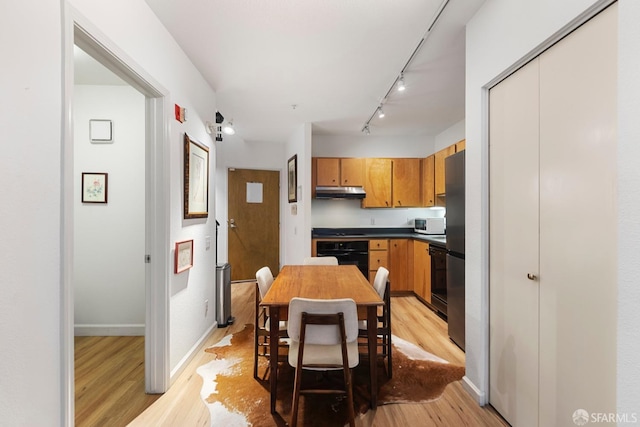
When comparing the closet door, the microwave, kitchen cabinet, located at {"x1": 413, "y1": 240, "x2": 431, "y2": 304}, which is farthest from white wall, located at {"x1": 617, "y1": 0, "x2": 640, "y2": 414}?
the microwave

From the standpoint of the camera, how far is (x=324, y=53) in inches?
92.0

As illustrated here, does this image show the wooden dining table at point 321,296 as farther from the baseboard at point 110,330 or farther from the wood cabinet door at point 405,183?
the wood cabinet door at point 405,183

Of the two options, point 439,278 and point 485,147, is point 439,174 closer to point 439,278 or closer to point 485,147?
point 439,278

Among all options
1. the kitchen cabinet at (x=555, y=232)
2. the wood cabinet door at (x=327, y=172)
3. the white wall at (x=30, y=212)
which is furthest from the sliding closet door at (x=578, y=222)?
the wood cabinet door at (x=327, y=172)

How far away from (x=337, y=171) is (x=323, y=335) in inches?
135

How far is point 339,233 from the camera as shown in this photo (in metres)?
4.82

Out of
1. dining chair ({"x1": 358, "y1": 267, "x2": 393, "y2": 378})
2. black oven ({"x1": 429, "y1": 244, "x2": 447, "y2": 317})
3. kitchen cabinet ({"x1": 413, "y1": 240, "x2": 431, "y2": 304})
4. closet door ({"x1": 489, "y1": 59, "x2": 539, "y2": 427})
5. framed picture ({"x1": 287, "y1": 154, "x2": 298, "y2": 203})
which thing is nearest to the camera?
closet door ({"x1": 489, "y1": 59, "x2": 539, "y2": 427})

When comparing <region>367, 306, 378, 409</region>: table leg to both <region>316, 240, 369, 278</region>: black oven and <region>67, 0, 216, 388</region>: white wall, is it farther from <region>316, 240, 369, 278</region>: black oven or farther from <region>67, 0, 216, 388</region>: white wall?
<region>316, 240, 369, 278</region>: black oven

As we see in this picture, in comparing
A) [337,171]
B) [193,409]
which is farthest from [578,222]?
[337,171]

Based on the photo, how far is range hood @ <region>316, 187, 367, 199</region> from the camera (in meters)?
4.52

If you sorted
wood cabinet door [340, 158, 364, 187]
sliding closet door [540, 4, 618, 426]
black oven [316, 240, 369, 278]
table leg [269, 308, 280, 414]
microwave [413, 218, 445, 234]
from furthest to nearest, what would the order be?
wood cabinet door [340, 158, 364, 187], black oven [316, 240, 369, 278], microwave [413, 218, 445, 234], table leg [269, 308, 280, 414], sliding closet door [540, 4, 618, 426]

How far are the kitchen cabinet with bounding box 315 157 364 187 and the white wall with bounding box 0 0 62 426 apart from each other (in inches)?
146

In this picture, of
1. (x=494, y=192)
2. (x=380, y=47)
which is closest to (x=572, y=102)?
(x=494, y=192)

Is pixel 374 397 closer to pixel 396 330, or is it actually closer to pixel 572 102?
pixel 396 330
